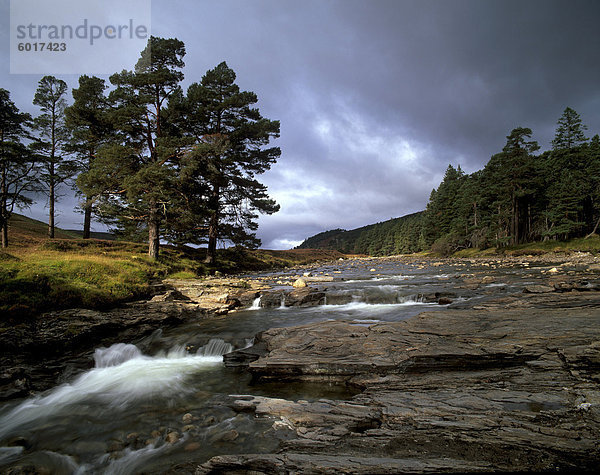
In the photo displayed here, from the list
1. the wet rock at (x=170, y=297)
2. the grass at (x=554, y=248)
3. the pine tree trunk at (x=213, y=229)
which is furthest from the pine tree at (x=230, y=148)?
the grass at (x=554, y=248)

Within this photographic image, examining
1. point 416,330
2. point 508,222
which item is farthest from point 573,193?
point 416,330

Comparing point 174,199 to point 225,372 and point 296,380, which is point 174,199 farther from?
point 296,380

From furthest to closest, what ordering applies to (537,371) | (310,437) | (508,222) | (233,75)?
(508,222)
(233,75)
(537,371)
(310,437)

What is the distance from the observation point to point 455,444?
309cm

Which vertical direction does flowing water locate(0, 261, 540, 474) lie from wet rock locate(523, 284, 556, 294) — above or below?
below

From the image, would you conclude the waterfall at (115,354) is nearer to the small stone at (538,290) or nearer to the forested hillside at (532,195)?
the small stone at (538,290)

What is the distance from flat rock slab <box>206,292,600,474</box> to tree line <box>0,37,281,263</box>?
1784 cm

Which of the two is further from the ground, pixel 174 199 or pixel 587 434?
pixel 174 199

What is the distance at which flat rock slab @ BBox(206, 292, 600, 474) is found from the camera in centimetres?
289

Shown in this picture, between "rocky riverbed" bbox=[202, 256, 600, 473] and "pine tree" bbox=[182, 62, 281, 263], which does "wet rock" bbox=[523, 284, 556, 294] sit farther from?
"pine tree" bbox=[182, 62, 281, 263]

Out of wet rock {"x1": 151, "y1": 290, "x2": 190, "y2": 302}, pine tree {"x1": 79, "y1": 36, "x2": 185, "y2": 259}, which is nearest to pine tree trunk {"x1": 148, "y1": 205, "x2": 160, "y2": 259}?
pine tree {"x1": 79, "y1": 36, "x2": 185, "y2": 259}

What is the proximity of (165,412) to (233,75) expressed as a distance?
30.7 metres

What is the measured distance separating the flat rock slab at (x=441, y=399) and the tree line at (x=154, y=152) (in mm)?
17838

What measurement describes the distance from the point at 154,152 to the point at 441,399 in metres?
25.2
